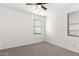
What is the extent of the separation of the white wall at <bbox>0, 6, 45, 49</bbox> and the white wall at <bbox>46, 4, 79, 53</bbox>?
130 cm

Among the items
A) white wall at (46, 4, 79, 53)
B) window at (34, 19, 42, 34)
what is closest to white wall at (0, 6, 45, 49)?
window at (34, 19, 42, 34)

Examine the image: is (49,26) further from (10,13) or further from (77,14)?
(10,13)

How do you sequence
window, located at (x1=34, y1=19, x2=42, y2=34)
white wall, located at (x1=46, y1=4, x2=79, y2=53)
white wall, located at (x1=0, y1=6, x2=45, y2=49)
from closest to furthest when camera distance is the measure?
white wall, located at (x1=46, y1=4, x2=79, y2=53), white wall, located at (x1=0, y1=6, x2=45, y2=49), window, located at (x1=34, y1=19, x2=42, y2=34)

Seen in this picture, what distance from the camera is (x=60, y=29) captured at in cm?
474

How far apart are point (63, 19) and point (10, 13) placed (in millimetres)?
3034

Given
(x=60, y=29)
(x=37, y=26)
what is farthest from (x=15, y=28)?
(x=60, y=29)

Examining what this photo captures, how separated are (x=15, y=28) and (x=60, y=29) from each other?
8.85 feet

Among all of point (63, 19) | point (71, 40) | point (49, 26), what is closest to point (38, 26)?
point (49, 26)

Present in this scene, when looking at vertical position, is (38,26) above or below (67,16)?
below

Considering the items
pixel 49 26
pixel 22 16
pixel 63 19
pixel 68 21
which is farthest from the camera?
pixel 49 26

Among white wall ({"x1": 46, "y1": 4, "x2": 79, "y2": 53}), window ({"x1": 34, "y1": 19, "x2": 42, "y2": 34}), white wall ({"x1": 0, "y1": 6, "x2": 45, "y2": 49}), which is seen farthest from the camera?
window ({"x1": 34, "y1": 19, "x2": 42, "y2": 34})

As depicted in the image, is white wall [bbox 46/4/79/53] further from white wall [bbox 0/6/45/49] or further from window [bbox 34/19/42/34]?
white wall [bbox 0/6/45/49]

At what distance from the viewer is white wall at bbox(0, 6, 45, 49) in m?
3.98

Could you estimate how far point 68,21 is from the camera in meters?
4.22
